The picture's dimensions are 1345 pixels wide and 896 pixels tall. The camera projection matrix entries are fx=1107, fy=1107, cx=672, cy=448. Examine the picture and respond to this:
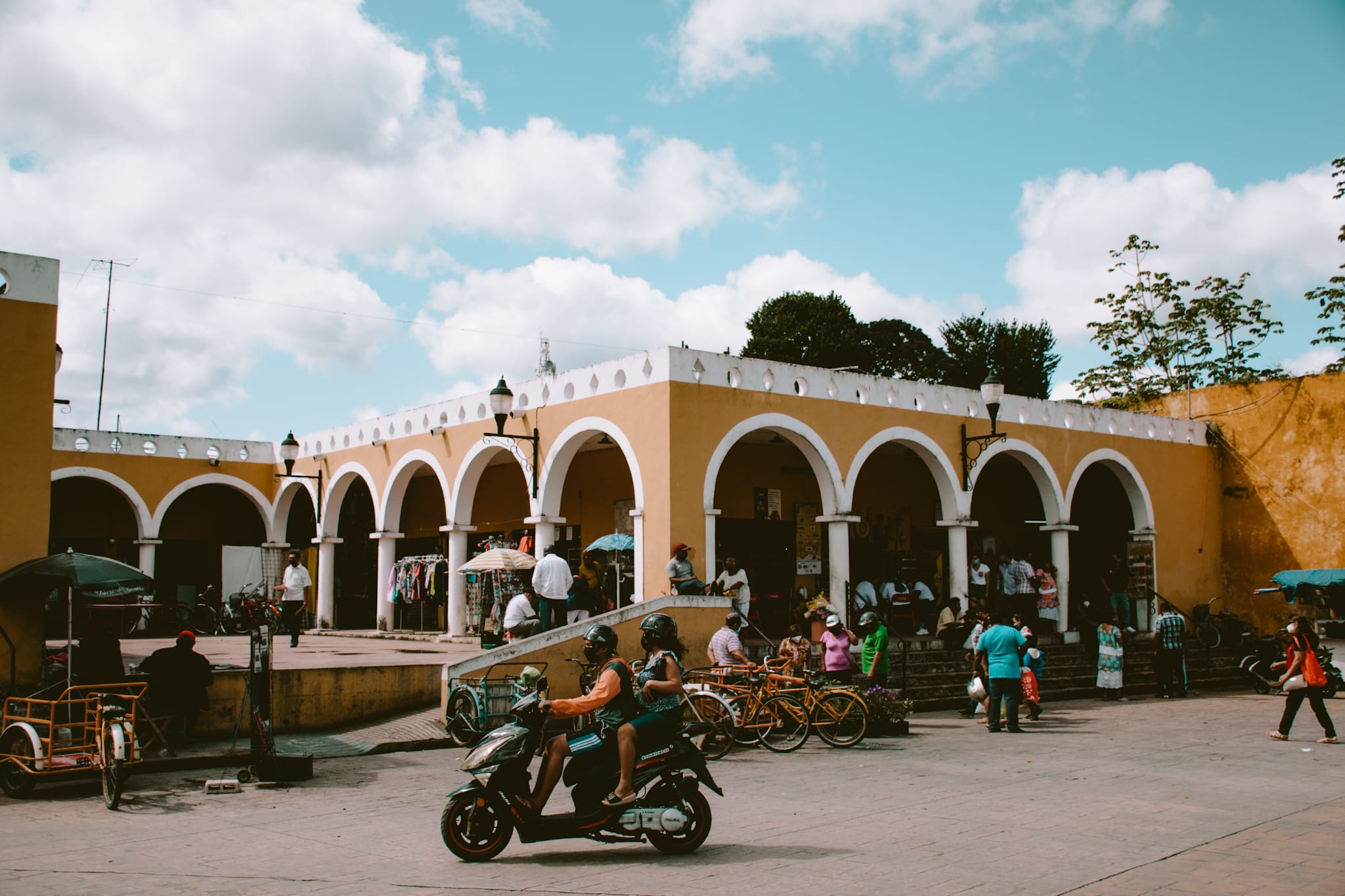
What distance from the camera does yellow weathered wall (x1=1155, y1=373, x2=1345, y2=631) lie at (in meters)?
20.5

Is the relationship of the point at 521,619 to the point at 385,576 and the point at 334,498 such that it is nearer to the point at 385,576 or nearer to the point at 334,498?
the point at 385,576

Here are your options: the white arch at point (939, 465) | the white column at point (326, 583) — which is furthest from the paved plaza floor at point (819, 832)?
the white column at point (326, 583)

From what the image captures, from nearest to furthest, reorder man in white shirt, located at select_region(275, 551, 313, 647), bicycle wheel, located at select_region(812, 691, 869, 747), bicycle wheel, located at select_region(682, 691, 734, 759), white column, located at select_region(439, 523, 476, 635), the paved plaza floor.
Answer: the paved plaza floor
bicycle wheel, located at select_region(682, 691, 734, 759)
bicycle wheel, located at select_region(812, 691, 869, 747)
man in white shirt, located at select_region(275, 551, 313, 647)
white column, located at select_region(439, 523, 476, 635)

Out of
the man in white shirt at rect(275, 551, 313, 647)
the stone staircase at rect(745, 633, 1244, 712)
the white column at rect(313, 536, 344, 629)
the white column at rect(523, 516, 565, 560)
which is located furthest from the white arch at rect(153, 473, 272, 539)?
the stone staircase at rect(745, 633, 1244, 712)

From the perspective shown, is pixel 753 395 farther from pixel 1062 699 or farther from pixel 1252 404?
pixel 1252 404

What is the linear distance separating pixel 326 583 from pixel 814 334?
20501 millimetres

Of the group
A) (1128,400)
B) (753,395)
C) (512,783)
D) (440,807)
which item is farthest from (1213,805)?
(1128,400)

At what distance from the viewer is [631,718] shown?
616 centimetres

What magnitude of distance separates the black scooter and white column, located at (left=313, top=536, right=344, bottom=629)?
55.0 ft

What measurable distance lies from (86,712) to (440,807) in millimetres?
3060

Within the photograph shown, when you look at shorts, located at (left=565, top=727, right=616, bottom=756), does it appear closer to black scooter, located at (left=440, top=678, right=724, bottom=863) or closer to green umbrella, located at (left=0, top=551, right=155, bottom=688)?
black scooter, located at (left=440, top=678, right=724, bottom=863)

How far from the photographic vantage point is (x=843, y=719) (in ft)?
35.7

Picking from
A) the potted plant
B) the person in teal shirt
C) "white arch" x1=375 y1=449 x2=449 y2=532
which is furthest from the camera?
"white arch" x1=375 y1=449 x2=449 y2=532

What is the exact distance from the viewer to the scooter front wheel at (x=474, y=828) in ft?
19.8
